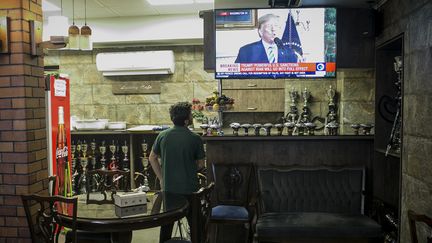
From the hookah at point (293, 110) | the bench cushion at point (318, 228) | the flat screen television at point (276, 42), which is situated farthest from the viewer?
the hookah at point (293, 110)

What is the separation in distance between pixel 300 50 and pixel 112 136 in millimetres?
4025

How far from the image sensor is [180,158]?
3.19 metres

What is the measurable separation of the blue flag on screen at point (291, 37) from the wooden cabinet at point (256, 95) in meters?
2.53

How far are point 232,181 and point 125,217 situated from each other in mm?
1492

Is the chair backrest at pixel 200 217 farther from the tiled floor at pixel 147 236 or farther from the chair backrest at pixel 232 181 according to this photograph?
the tiled floor at pixel 147 236

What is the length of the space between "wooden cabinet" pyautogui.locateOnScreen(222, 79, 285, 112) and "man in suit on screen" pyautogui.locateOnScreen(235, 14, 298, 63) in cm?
250

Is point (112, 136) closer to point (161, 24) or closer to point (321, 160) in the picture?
point (161, 24)

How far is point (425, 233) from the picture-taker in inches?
97.7

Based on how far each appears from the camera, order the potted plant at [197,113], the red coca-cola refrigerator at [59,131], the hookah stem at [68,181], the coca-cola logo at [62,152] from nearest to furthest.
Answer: the red coca-cola refrigerator at [59,131] < the coca-cola logo at [62,152] < the hookah stem at [68,181] < the potted plant at [197,113]

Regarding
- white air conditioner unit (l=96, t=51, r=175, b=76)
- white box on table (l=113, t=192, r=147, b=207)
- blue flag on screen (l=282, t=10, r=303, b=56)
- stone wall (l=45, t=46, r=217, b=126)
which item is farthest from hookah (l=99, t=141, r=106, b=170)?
blue flag on screen (l=282, t=10, r=303, b=56)

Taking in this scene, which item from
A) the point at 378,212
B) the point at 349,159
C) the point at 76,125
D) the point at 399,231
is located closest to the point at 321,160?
the point at 349,159

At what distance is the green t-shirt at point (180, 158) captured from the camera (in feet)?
10.5

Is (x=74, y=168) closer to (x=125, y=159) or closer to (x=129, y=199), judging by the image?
(x=125, y=159)

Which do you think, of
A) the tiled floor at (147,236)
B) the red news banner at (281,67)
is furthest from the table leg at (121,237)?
the red news banner at (281,67)
